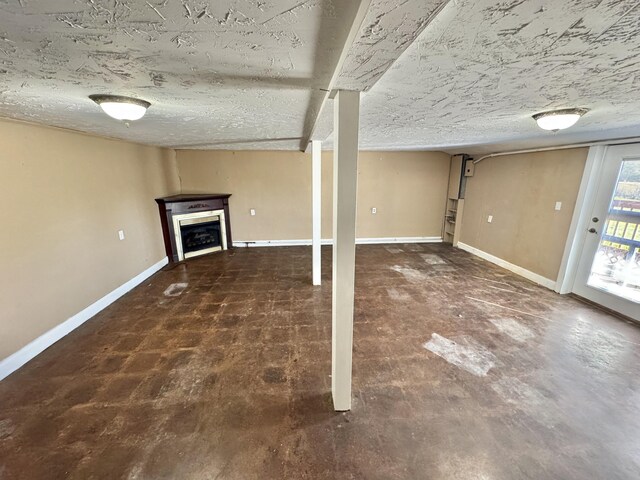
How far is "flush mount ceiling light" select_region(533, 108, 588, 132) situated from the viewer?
1798 millimetres

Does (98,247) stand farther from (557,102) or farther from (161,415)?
(557,102)

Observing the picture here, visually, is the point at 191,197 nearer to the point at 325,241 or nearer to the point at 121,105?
the point at 325,241

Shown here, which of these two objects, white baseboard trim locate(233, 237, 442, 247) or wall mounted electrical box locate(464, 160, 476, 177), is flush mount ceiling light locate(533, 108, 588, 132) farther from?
white baseboard trim locate(233, 237, 442, 247)

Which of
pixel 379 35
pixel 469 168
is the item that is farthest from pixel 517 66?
pixel 469 168

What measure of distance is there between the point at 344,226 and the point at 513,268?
3.99 m

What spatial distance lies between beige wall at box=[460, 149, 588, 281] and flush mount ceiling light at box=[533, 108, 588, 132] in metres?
1.85

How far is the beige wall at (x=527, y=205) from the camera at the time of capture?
3377mm

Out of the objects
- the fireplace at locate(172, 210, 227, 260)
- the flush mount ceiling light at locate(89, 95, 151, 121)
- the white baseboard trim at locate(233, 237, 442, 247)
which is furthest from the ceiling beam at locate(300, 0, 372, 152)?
the white baseboard trim at locate(233, 237, 442, 247)

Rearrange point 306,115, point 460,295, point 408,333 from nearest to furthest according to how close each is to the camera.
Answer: point 306,115 → point 408,333 → point 460,295

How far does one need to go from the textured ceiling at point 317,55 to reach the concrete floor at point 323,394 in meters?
1.94

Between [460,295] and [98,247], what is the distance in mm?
4387

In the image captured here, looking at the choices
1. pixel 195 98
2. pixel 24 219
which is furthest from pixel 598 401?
pixel 24 219

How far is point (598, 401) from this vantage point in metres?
1.81

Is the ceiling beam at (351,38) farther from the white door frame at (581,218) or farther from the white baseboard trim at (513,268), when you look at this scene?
the white baseboard trim at (513,268)
